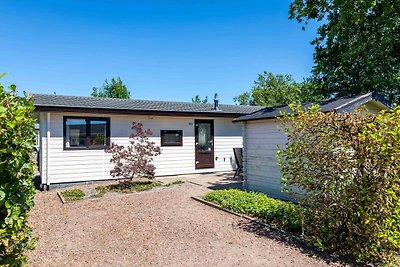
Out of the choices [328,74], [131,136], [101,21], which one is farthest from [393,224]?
[101,21]

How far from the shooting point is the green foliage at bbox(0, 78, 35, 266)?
2230 millimetres

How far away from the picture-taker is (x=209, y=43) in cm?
2095

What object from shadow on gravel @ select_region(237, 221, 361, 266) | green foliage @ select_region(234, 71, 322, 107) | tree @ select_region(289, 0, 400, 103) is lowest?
shadow on gravel @ select_region(237, 221, 361, 266)

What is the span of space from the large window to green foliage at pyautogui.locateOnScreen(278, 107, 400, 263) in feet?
25.5

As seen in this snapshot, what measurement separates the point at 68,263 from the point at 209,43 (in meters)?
19.5

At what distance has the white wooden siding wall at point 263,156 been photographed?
7312 mm

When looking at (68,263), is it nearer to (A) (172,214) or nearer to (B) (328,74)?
(A) (172,214)

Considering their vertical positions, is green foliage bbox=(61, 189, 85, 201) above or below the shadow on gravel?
above

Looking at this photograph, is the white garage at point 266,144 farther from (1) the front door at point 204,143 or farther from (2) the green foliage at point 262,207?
(1) the front door at point 204,143

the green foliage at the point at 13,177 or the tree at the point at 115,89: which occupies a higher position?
the tree at the point at 115,89

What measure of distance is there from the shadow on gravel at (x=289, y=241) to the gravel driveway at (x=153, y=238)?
2 cm

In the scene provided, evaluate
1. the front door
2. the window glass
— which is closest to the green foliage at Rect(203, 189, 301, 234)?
the front door

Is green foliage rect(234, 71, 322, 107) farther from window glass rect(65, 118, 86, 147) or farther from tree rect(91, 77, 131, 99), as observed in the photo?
window glass rect(65, 118, 86, 147)

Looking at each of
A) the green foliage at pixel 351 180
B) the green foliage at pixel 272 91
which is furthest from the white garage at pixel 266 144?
the green foliage at pixel 272 91
